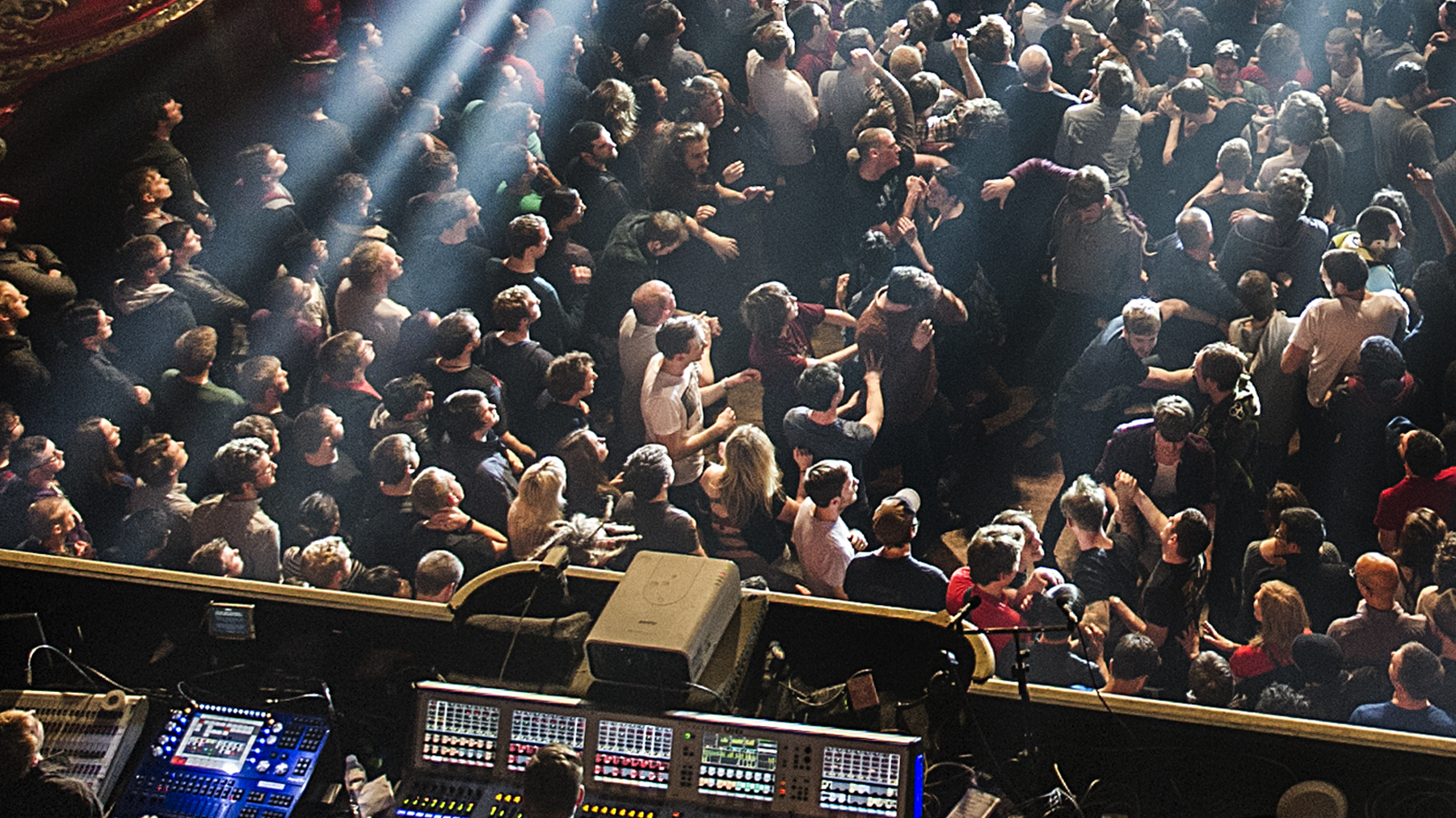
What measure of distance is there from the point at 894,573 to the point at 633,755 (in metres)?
2.13

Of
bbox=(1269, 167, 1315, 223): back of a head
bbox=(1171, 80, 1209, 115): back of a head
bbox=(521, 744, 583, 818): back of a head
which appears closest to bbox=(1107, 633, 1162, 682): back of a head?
bbox=(1269, 167, 1315, 223): back of a head

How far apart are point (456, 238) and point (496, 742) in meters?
4.14

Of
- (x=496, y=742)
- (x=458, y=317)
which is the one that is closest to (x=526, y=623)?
(x=496, y=742)

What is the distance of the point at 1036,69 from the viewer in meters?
8.73

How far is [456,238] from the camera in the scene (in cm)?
835

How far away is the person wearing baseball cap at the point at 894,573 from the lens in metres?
6.55

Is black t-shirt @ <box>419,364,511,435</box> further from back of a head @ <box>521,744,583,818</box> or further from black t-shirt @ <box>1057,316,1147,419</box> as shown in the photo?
back of a head @ <box>521,744,583,818</box>

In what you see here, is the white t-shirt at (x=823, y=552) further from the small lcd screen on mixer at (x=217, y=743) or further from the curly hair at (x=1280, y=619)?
the small lcd screen on mixer at (x=217, y=743)

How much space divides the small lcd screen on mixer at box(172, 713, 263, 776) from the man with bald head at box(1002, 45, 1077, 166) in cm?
542

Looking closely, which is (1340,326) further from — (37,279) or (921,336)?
(37,279)

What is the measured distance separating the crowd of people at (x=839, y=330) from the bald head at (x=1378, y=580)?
16mm

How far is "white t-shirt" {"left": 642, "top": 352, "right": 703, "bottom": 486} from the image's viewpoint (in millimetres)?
7422

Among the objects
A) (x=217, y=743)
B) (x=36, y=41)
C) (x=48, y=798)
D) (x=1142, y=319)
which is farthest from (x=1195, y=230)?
(x=36, y=41)

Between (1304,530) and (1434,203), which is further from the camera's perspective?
(1434,203)
